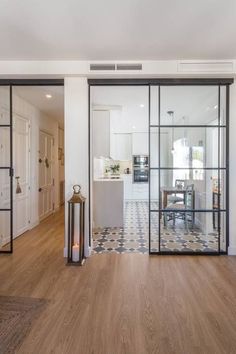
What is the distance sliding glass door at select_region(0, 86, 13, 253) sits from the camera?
392 centimetres

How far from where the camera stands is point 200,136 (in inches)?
151

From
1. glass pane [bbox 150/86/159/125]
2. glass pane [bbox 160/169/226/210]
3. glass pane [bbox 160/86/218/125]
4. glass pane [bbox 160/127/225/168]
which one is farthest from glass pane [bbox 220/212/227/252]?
glass pane [bbox 150/86/159/125]

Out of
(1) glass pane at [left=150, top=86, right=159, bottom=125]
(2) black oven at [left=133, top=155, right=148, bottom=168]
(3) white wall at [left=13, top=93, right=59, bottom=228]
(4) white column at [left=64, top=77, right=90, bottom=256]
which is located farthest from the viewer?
(2) black oven at [left=133, top=155, right=148, bottom=168]

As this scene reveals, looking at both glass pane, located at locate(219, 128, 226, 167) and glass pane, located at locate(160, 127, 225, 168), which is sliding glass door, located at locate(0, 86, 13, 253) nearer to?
glass pane, located at locate(160, 127, 225, 168)

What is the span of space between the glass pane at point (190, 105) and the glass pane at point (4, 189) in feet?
8.80

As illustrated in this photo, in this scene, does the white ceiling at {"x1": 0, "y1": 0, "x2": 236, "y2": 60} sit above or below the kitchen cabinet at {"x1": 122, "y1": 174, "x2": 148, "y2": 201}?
above

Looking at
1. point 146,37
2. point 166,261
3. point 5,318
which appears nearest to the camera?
point 5,318

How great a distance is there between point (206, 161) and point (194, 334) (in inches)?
98.8

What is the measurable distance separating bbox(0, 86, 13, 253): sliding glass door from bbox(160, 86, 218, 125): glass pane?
8.04 feet

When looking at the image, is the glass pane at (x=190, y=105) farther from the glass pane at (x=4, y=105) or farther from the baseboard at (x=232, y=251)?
the glass pane at (x=4, y=105)

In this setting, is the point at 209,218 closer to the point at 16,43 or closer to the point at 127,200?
the point at 16,43

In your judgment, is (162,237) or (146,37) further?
(162,237)

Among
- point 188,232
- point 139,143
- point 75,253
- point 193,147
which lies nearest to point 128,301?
point 75,253

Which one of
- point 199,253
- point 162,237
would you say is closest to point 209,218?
point 199,253
